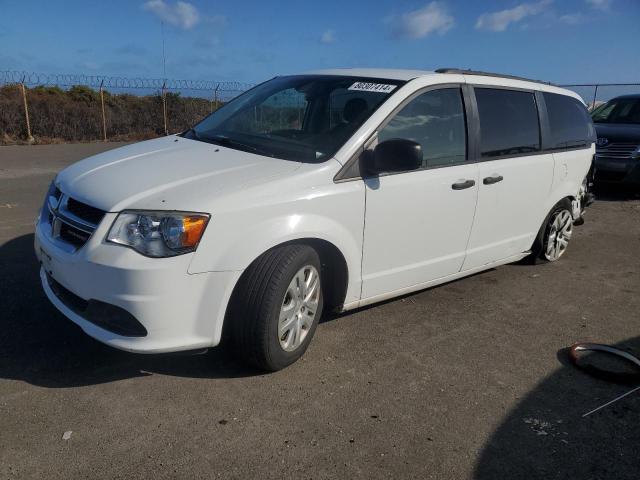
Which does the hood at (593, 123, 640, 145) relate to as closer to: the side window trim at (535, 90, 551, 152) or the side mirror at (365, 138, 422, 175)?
the side window trim at (535, 90, 551, 152)

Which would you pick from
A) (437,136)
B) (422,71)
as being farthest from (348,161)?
(422,71)

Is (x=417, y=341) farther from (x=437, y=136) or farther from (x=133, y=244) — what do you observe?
(x=133, y=244)

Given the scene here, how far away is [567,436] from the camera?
293 cm

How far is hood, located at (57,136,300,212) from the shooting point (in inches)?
119

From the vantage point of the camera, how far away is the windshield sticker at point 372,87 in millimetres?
3936

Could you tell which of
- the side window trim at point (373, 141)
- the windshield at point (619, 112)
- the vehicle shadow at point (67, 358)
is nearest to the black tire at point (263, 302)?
the vehicle shadow at point (67, 358)

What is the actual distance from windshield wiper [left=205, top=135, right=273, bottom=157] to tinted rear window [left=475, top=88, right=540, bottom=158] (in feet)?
5.90

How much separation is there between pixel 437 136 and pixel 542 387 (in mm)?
1847

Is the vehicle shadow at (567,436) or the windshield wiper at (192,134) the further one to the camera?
the windshield wiper at (192,134)

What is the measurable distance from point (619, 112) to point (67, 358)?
36.3ft

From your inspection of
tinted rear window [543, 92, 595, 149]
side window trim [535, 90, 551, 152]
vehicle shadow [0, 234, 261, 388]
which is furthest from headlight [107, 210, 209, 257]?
tinted rear window [543, 92, 595, 149]

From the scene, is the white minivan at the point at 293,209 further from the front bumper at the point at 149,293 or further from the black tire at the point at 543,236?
the black tire at the point at 543,236

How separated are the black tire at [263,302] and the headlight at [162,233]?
391 millimetres

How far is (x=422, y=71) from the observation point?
14.3 ft
